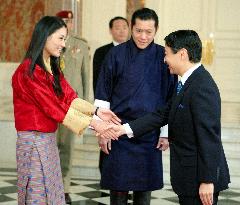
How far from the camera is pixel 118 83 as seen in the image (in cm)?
378

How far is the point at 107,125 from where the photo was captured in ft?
11.6

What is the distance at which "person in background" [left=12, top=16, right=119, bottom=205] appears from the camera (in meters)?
3.17

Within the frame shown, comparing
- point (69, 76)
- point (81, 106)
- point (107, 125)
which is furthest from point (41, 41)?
point (69, 76)

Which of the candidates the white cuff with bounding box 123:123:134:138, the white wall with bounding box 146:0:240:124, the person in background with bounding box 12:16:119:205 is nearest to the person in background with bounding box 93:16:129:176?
the white cuff with bounding box 123:123:134:138

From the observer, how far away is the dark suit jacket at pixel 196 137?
2730 mm

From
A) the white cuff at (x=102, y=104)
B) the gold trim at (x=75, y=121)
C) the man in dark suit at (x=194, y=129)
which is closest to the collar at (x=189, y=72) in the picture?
the man in dark suit at (x=194, y=129)

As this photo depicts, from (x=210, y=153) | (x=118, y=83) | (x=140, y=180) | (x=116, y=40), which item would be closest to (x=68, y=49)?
(x=116, y=40)

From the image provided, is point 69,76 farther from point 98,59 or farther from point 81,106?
point 81,106

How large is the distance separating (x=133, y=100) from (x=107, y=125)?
284 millimetres

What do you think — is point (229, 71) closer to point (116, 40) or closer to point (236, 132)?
point (236, 132)

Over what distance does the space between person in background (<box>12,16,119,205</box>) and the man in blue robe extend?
50 centimetres

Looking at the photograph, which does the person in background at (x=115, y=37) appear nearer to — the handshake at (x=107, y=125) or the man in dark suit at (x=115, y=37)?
the man in dark suit at (x=115, y=37)

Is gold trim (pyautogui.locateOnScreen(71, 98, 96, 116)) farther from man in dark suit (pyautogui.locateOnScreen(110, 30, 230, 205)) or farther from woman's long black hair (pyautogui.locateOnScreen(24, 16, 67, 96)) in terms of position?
man in dark suit (pyautogui.locateOnScreen(110, 30, 230, 205))

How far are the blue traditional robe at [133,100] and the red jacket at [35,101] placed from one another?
621 millimetres
